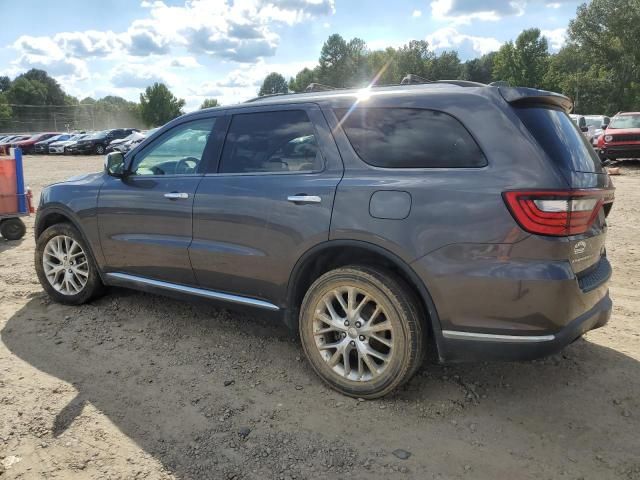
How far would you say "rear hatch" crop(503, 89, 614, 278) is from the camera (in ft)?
8.63

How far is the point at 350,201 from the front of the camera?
3.10m

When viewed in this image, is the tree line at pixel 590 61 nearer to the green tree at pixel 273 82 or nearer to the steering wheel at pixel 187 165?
the steering wheel at pixel 187 165

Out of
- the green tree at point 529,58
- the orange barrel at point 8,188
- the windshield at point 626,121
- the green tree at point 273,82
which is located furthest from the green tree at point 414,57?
the orange barrel at point 8,188

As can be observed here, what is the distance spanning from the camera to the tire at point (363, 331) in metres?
3.00

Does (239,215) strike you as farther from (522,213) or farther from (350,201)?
(522,213)

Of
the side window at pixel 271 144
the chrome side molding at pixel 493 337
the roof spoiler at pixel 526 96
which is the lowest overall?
the chrome side molding at pixel 493 337

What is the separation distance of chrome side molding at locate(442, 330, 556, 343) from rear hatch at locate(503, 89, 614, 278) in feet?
1.31

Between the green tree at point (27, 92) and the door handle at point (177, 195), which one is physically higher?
the green tree at point (27, 92)

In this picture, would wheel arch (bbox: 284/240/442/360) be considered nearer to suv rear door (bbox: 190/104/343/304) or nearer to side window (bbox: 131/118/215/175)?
suv rear door (bbox: 190/104/343/304)

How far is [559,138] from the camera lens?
2895mm

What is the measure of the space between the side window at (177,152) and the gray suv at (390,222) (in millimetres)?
18

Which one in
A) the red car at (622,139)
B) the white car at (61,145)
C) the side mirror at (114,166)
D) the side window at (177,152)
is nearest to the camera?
the side window at (177,152)

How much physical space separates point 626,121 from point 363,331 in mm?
18101

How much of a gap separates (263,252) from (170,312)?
5.30ft
